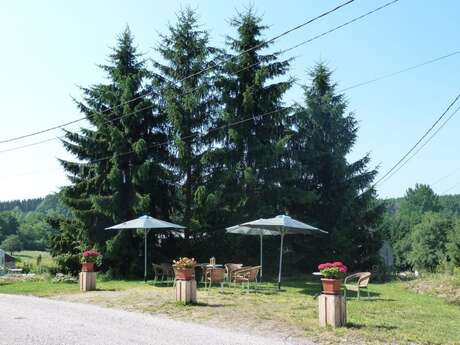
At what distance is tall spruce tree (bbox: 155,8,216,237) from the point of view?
21188 millimetres

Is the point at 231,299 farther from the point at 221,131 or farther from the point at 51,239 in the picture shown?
the point at 51,239

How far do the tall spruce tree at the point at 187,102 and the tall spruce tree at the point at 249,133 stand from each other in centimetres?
78

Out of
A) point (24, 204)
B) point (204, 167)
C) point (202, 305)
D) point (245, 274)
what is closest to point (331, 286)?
point (202, 305)

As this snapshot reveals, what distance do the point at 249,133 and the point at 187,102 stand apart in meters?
3.01

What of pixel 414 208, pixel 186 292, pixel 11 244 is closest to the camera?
pixel 186 292

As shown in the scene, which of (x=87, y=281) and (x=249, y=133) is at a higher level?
(x=249, y=133)

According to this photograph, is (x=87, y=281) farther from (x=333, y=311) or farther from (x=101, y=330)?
(x=333, y=311)

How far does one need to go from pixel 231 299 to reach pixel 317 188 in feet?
41.7

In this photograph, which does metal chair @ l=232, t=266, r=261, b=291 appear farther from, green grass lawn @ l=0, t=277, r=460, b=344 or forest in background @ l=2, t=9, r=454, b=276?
forest in background @ l=2, t=9, r=454, b=276

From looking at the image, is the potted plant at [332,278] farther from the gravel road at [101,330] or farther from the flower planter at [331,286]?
the gravel road at [101,330]

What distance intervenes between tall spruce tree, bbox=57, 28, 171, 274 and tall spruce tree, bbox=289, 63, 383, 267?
21.3 feet

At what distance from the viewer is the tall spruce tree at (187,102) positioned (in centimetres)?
2119

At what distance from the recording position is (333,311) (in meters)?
8.37

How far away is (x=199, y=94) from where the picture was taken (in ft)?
71.6
